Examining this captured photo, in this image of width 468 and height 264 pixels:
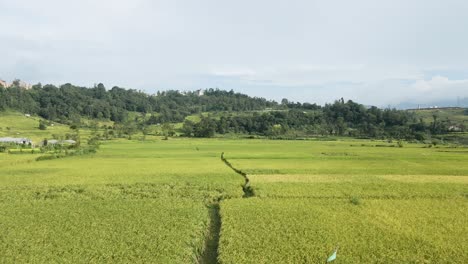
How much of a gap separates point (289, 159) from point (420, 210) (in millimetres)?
28301

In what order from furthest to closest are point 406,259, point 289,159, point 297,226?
1. point 289,159
2. point 297,226
3. point 406,259

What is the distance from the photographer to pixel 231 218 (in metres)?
19.8

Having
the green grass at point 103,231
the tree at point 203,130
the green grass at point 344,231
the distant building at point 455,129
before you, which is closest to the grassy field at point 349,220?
the green grass at point 344,231

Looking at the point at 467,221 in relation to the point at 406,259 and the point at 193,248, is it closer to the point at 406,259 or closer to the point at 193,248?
the point at 406,259

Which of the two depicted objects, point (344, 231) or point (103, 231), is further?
point (344, 231)

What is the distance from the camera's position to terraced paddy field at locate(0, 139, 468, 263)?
15.1m

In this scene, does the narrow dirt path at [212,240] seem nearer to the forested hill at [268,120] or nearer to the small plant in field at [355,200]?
the small plant in field at [355,200]

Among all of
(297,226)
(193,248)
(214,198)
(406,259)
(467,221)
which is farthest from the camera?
(214,198)

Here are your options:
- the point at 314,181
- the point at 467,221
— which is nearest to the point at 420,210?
the point at 467,221

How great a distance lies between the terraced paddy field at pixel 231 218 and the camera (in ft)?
49.4

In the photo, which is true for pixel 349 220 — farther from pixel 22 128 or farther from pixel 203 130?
pixel 22 128

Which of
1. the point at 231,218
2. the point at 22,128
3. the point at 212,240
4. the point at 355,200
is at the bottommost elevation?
the point at 212,240

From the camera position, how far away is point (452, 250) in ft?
50.7

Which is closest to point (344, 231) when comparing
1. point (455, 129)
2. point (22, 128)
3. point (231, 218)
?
point (231, 218)
